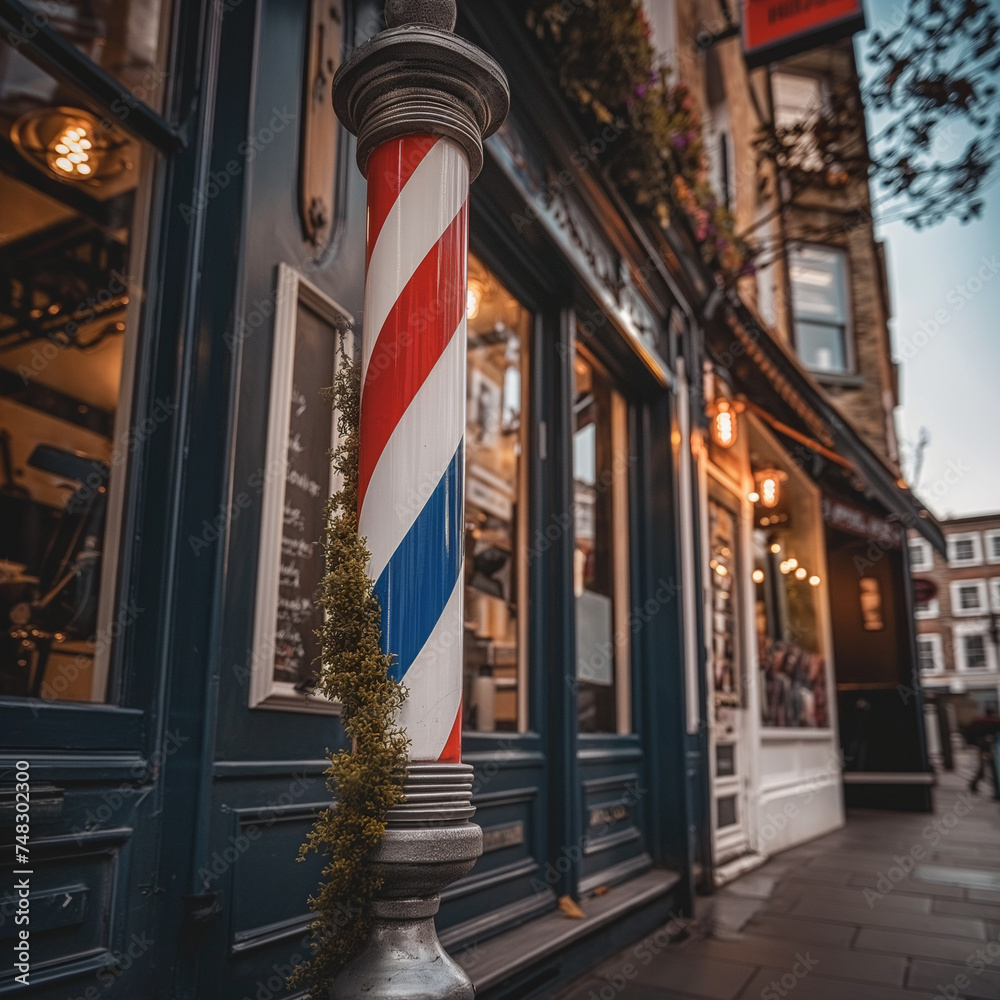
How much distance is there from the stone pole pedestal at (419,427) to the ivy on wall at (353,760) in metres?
0.03

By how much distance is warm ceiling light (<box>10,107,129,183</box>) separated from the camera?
3.75 m

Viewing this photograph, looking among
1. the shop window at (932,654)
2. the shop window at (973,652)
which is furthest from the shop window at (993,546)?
the shop window at (932,654)

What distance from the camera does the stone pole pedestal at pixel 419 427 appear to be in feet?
4.49

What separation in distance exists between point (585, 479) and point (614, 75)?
220 centimetres

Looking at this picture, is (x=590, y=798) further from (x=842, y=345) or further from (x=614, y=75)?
(x=842, y=345)

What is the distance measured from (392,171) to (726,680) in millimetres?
5810

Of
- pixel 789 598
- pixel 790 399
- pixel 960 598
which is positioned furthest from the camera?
pixel 960 598

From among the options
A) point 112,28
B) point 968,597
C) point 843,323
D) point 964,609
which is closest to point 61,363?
point 112,28

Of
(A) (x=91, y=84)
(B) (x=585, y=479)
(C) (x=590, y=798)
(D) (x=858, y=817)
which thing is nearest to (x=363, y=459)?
(A) (x=91, y=84)

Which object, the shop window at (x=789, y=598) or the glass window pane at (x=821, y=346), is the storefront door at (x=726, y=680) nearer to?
the shop window at (x=789, y=598)

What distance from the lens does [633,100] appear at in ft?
16.3

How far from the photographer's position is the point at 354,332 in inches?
107

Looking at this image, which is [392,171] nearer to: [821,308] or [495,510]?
[495,510]

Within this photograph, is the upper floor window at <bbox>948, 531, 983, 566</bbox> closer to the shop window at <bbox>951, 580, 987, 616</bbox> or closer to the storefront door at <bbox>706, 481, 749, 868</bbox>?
the shop window at <bbox>951, 580, 987, 616</bbox>
